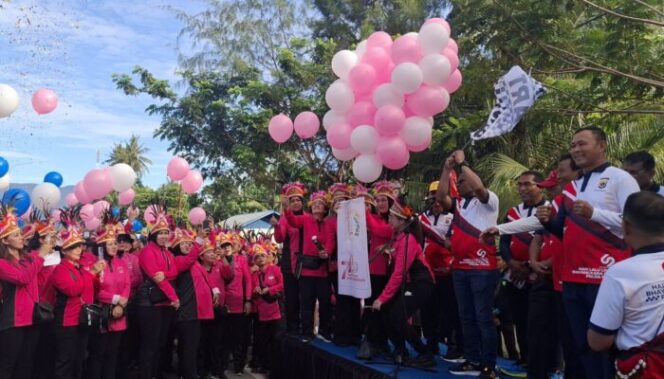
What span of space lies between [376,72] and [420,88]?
71cm

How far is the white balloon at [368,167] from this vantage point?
23.8 ft

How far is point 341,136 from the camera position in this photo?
7551 mm

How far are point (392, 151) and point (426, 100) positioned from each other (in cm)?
76

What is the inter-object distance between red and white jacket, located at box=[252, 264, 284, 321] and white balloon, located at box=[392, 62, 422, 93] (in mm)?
2987

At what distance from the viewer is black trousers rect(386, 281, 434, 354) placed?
5.09m

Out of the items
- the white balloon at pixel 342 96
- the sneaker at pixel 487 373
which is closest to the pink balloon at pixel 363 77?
the white balloon at pixel 342 96

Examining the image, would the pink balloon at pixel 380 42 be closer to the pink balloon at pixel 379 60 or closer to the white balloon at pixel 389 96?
the pink balloon at pixel 379 60

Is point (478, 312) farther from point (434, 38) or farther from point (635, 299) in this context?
point (434, 38)

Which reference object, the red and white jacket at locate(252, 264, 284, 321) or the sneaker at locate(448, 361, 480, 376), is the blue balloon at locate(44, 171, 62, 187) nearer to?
the red and white jacket at locate(252, 264, 284, 321)

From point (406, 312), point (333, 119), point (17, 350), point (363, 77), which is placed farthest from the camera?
point (333, 119)

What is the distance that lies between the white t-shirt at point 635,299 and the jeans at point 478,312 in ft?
7.47

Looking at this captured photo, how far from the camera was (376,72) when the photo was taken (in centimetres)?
743

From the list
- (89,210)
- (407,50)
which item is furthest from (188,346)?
(89,210)

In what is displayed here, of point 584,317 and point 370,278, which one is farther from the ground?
point 370,278
